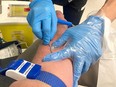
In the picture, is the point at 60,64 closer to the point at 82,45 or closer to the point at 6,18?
the point at 82,45

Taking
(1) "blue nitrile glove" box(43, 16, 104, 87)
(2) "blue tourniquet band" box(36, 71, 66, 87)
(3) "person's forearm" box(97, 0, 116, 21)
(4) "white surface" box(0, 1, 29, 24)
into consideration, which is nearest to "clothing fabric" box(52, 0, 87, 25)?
(4) "white surface" box(0, 1, 29, 24)

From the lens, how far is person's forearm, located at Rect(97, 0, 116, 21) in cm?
118

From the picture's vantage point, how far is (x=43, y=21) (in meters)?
1.11

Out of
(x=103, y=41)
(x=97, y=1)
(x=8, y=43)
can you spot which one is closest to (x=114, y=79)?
(x=103, y=41)

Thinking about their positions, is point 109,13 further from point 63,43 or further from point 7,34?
point 7,34

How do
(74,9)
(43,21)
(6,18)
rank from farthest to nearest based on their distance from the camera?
1. (74,9)
2. (6,18)
3. (43,21)

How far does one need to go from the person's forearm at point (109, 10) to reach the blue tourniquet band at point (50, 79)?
46cm

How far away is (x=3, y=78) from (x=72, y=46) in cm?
53

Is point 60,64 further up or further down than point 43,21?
further down

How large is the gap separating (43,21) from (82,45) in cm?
23

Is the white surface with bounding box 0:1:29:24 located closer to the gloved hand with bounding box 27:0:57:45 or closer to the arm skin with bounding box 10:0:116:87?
the gloved hand with bounding box 27:0:57:45

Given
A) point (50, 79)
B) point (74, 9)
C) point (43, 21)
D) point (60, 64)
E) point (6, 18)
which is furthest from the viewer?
point (74, 9)

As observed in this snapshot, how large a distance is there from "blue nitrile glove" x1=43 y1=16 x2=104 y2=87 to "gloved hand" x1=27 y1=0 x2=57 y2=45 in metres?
0.06

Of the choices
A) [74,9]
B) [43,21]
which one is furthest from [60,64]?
[74,9]
